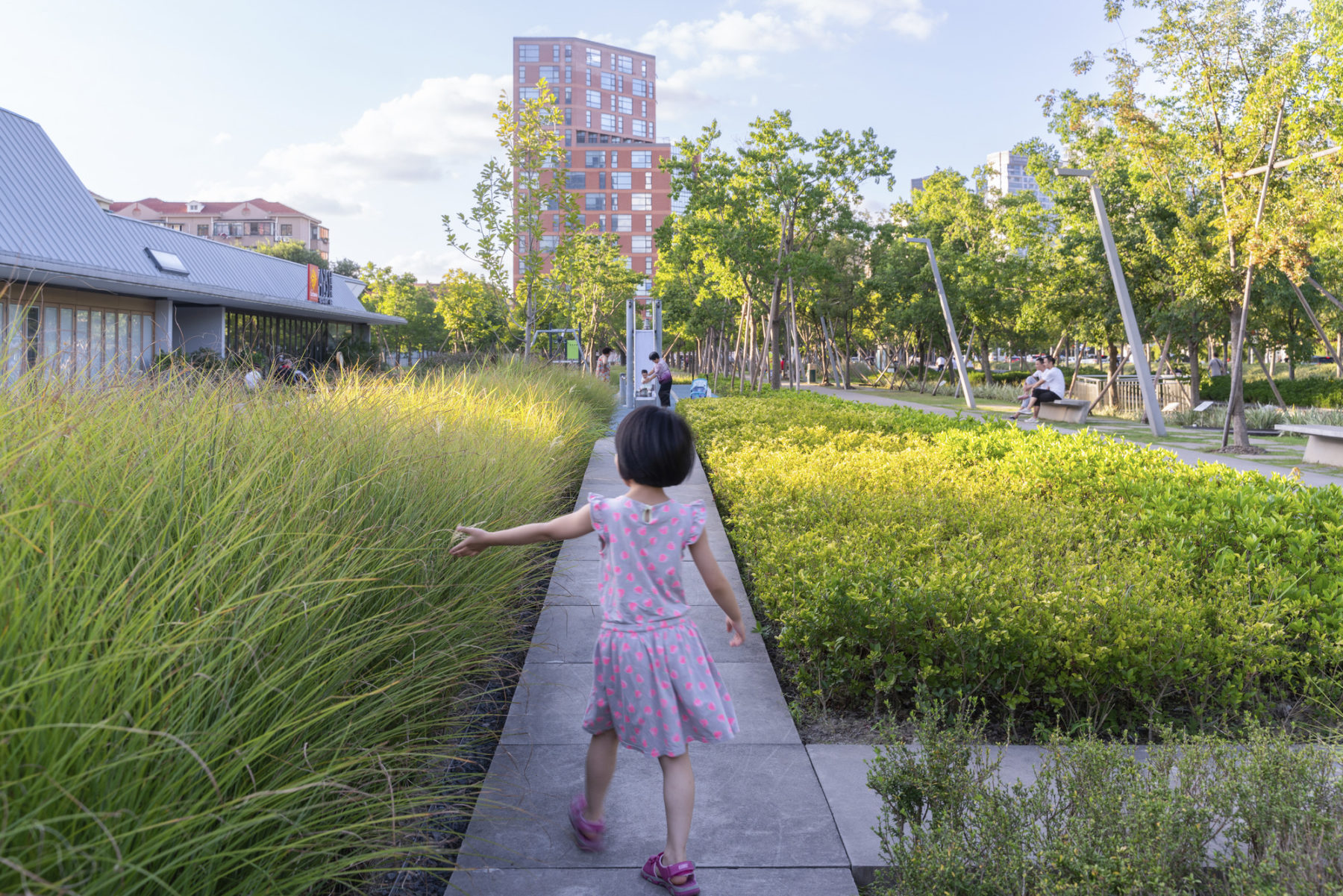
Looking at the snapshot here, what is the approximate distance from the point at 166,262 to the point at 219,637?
26.9m

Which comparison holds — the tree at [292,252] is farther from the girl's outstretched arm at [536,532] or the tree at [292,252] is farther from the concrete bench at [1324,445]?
the girl's outstretched arm at [536,532]

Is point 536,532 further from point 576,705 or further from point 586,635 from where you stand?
point 586,635

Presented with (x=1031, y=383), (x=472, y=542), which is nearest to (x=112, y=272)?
(x=472, y=542)

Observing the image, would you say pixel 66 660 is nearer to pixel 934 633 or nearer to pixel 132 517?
pixel 132 517

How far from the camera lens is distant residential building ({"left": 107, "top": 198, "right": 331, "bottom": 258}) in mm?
118125

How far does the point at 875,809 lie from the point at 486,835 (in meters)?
1.37

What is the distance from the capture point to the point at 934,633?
3.94m

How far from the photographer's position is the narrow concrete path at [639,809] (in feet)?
8.93

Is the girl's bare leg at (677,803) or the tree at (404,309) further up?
the tree at (404,309)

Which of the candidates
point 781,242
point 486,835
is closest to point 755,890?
point 486,835

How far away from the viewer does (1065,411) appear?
23219 mm

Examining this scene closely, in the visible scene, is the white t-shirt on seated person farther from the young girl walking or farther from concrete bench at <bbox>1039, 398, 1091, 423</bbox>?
the young girl walking

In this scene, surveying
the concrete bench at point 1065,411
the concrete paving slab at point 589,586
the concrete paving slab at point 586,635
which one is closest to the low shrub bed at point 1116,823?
the concrete paving slab at point 586,635

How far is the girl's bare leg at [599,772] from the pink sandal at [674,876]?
27cm
